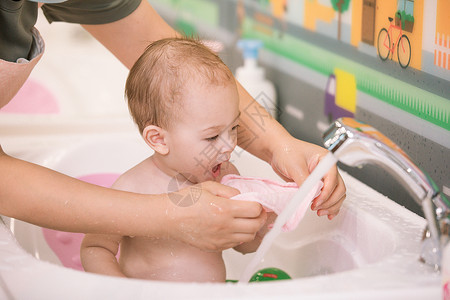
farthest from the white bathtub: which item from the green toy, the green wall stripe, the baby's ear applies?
the baby's ear

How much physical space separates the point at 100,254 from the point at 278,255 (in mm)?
436

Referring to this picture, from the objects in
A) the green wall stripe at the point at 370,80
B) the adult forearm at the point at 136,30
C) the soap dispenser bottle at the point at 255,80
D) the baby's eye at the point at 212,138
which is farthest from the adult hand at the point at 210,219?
the soap dispenser bottle at the point at 255,80

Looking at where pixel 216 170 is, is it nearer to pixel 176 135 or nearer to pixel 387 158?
pixel 176 135

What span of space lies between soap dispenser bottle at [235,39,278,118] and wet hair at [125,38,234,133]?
68 cm

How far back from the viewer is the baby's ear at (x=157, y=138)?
3.94ft

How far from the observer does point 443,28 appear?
1.17 m

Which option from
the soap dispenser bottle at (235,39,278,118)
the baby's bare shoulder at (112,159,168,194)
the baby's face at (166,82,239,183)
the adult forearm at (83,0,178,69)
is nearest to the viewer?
the baby's face at (166,82,239,183)

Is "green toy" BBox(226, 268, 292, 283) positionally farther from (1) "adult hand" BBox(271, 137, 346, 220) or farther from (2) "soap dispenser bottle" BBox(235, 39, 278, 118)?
(2) "soap dispenser bottle" BBox(235, 39, 278, 118)

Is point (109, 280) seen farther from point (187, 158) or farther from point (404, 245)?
point (404, 245)

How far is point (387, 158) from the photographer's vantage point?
0.89 m

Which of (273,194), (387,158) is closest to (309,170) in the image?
(273,194)

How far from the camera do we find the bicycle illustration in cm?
129

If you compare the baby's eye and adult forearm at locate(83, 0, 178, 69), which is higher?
adult forearm at locate(83, 0, 178, 69)

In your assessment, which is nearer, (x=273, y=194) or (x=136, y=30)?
(x=273, y=194)
